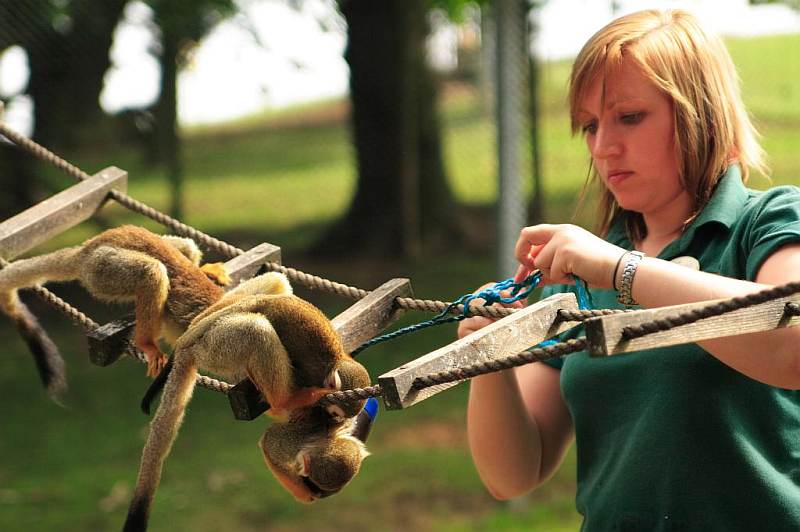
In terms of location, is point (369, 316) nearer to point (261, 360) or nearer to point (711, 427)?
point (261, 360)

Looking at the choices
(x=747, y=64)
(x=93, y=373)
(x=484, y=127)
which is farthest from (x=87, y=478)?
(x=747, y=64)

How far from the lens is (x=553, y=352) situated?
1552 millimetres

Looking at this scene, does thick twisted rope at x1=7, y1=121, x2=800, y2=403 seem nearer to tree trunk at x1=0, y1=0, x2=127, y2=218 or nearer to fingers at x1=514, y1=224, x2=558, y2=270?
fingers at x1=514, y1=224, x2=558, y2=270

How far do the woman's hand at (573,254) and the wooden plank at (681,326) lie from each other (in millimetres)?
145

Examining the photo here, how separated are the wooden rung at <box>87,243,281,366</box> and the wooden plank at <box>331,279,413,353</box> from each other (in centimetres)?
39

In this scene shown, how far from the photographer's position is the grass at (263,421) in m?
5.06

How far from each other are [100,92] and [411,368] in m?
5.91

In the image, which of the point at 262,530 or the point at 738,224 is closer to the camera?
the point at 738,224

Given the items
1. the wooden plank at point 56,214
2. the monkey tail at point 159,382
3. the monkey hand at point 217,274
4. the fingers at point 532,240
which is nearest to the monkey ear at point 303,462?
the monkey tail at point 159,382

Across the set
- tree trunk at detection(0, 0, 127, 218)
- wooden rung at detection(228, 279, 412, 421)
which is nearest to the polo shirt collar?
wooden rung at detection(228, 279, 412, 421)

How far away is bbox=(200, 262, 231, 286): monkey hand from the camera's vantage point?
8.38 feet

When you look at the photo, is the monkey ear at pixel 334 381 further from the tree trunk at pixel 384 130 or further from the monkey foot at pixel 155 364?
the tree trunk at pixel 384 130

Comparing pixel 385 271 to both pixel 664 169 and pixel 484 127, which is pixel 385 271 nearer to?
pixel 484 127

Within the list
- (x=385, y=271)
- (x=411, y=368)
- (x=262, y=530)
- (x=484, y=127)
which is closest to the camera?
(x=411, y=368)
